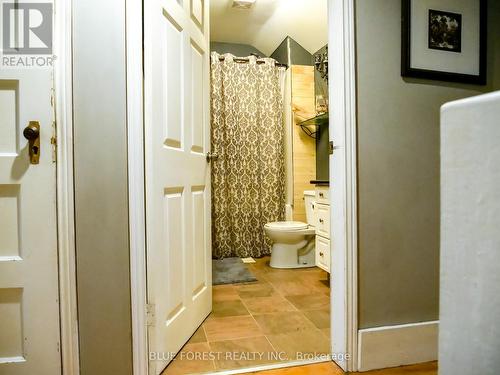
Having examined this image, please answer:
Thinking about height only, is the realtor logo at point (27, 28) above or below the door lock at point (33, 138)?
above

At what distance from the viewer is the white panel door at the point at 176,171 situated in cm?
129

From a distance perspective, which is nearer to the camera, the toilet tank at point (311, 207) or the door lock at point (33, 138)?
the door lock at point (33, 138)

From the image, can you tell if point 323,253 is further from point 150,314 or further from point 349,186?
point 150,314

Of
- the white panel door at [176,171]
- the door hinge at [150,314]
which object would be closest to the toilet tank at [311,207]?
the white panel door at [176,171]

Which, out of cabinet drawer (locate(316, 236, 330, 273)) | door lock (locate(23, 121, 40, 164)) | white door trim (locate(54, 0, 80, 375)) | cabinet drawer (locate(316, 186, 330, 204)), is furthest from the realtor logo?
cabinet drawer (locate(316, 236, 330, 273))

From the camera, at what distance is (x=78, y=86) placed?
118 cm

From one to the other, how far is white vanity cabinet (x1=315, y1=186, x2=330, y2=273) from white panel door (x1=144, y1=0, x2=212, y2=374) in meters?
0.99

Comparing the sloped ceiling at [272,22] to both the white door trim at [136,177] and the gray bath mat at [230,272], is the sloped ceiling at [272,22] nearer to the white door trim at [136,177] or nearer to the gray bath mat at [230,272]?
the white door trim at [136,177]

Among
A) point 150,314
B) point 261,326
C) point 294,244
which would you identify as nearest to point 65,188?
point 150,314

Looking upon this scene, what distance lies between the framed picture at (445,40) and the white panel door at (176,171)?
1.05 meters

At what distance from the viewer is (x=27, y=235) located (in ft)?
3.81

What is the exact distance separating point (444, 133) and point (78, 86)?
1196 millimetres

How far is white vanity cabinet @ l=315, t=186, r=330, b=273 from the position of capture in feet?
8.04

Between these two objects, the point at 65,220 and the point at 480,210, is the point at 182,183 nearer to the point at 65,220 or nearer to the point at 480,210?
the point at 65,220
